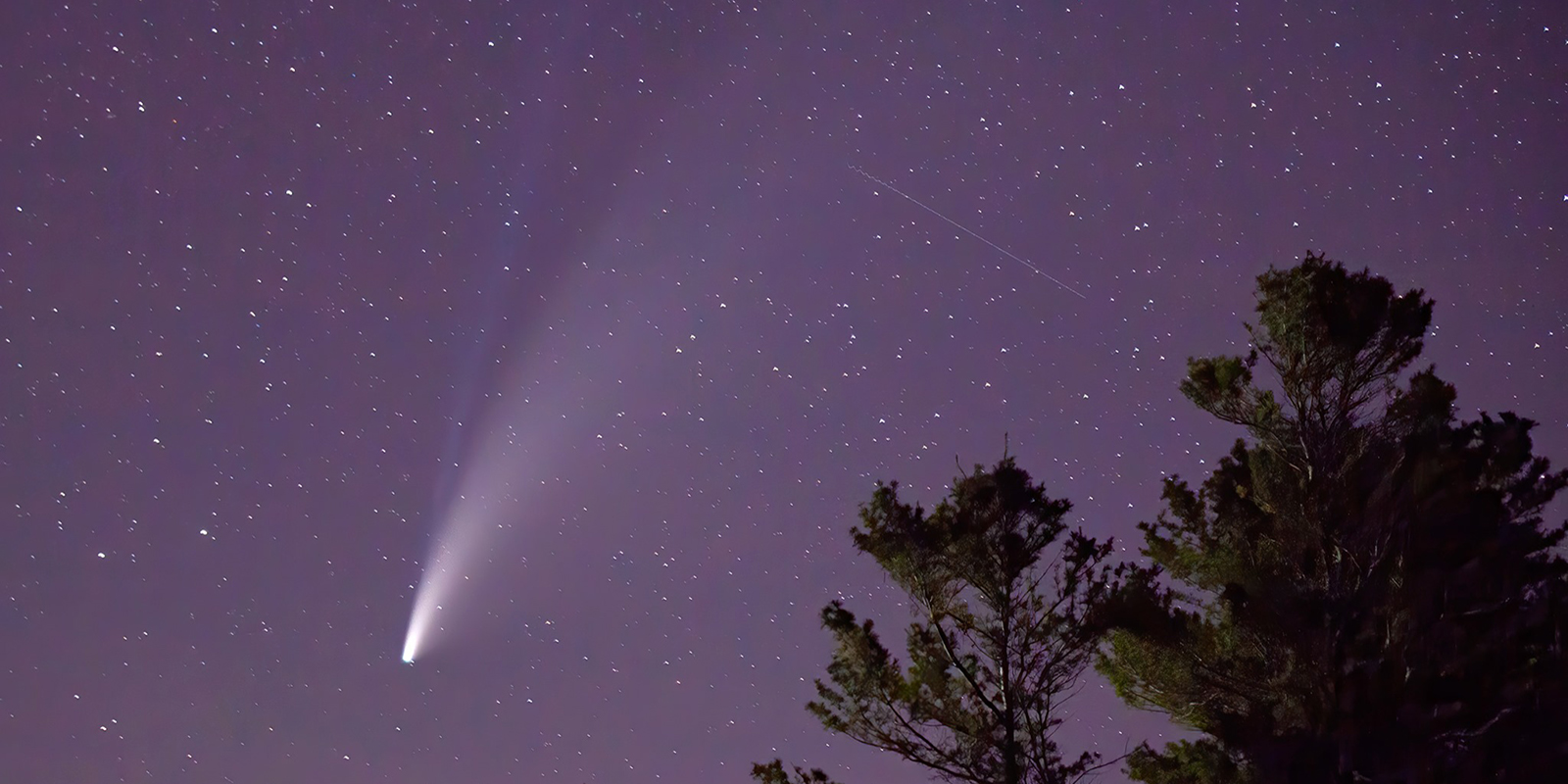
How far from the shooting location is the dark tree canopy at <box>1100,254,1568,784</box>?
12.2m

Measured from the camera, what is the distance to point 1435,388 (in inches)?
535

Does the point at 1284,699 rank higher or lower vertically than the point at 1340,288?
lower

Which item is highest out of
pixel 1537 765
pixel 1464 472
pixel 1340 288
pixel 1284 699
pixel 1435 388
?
pixel 1340 288

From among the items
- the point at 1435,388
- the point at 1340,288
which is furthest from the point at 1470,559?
the point at 1340,288

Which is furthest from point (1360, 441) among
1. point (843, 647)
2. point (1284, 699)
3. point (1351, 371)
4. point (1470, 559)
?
point (843, 647)

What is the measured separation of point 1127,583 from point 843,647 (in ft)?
11.7

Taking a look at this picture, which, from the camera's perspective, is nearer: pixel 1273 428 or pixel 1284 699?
pixel 1284 699

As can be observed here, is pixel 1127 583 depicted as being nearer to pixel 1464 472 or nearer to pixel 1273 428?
pixel 1273 428

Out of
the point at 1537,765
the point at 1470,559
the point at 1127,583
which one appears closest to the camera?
the point at 1537,765

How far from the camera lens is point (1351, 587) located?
42.2ft

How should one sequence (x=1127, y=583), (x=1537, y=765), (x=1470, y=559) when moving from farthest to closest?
(x=1127, y=583) < (x=1470, y=559) < (x=1537, y=765)

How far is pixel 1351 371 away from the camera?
13.7m

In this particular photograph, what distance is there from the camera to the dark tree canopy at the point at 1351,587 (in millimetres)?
12156

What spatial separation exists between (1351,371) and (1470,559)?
2.49 meters
